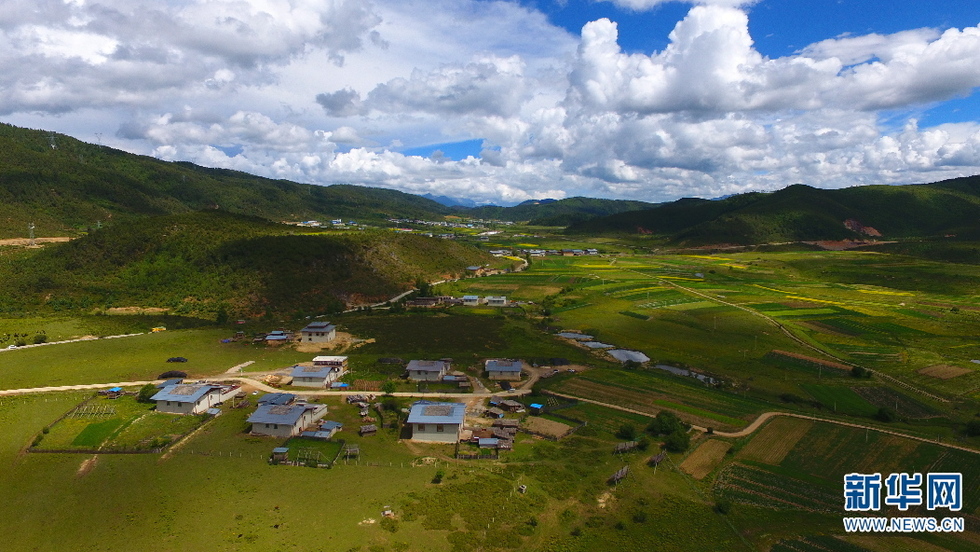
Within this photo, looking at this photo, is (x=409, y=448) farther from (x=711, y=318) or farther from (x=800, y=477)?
(x=711, y=318)

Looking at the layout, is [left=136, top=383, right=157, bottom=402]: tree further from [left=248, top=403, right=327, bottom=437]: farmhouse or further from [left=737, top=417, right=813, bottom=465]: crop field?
[left=737, top=417, right=813, bottom=465]: crop field

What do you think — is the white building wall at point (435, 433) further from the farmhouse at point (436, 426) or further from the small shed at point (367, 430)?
the small shed at point (367, 430)

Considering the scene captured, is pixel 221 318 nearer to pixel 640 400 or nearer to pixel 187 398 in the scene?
pixel 187 398

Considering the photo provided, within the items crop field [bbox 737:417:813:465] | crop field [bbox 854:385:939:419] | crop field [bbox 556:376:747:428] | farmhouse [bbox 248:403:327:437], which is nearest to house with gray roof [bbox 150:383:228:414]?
farmhouse [bbox 248:403:327:437]

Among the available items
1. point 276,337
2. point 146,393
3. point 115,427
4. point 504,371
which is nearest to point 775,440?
point 504,371

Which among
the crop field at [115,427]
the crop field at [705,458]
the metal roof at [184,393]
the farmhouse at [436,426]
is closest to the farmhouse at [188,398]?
the metal roof at [184,393]

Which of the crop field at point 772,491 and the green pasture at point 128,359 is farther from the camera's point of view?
the green pasture at point 128,359
